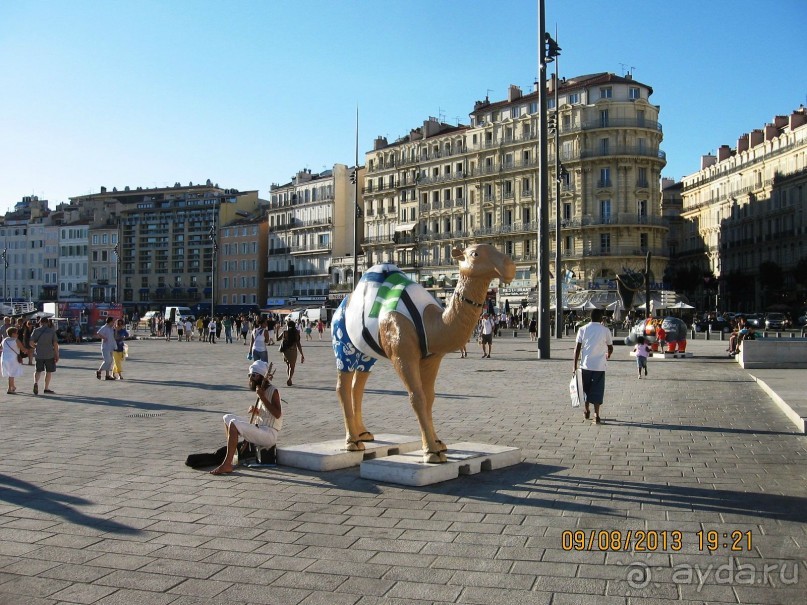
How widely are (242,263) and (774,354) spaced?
8522cm

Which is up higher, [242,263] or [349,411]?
[242,263]

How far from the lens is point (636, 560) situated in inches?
206

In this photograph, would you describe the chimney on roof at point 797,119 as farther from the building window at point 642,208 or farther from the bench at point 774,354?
the bench at point 774,354

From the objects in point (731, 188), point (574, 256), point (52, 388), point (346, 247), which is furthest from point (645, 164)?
point (52, 388)

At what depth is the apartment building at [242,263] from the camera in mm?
100125

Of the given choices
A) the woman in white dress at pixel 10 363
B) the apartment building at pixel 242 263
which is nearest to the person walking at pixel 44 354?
the woman in white dress at pixel 10 363

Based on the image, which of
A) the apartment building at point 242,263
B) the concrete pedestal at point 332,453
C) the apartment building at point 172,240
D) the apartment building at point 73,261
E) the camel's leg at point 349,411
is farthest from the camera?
the apartment building at point 73,261

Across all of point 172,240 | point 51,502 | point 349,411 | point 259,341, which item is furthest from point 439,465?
point 172,240

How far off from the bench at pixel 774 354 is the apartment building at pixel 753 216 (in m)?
43.0

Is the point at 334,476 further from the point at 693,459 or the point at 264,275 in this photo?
the point at 264,275

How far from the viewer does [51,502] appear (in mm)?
6859

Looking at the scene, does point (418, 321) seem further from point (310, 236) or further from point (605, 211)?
point (310, 236)

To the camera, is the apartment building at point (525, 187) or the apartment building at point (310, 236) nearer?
the apartment building at point (525, 187)

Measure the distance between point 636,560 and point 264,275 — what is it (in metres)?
96.7
